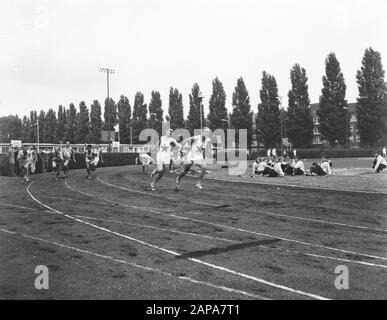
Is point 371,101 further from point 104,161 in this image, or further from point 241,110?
point 104,161

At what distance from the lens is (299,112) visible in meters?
71.1

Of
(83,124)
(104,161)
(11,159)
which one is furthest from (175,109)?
(11,159)

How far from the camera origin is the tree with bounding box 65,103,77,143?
105 m

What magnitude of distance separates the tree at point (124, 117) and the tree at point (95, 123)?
7490 millimetres

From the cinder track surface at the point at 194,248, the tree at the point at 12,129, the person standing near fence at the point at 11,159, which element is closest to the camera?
the cinder track surface at the point at 194,248

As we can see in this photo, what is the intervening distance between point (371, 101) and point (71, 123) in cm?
7207

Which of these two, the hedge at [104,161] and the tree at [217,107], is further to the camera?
the tree at [217,107]

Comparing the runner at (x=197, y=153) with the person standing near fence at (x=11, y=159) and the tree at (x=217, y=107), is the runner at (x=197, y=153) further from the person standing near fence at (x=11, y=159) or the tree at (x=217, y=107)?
the tree at (x=217, y=107)

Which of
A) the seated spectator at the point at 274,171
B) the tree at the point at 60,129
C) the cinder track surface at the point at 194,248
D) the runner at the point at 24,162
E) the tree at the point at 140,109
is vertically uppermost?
the tree at the point at 140,109

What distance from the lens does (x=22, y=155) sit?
Answer: 20.5 meters

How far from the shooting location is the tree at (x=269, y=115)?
73.6 metres

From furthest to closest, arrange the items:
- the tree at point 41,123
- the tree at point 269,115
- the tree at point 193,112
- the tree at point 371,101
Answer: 1. the tree at point 41,123
2. the tree at point 193,112
3. the tree at point 269,115
4. the tree at point 371,101

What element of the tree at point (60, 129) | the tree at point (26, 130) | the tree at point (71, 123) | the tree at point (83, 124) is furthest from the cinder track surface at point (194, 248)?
the tree at point (26, 130)

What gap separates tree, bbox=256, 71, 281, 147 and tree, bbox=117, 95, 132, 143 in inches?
1284
